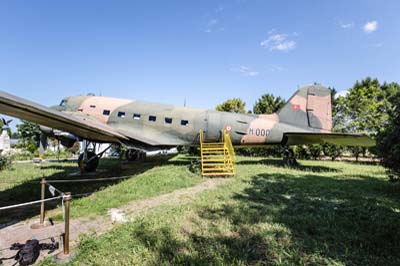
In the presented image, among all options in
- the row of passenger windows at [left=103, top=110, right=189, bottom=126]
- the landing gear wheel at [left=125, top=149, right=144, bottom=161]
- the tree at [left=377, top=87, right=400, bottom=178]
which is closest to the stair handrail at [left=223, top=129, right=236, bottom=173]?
the row of passenger windows at [left=103, top=110, right=189, bottom=126]

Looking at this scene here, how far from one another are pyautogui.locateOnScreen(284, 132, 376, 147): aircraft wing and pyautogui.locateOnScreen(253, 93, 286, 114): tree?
15.6 meters

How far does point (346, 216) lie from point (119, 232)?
14.9 ft

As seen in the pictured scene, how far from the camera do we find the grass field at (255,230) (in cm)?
293

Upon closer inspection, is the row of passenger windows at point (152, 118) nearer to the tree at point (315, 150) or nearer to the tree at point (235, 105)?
the tree at point (315, 150)

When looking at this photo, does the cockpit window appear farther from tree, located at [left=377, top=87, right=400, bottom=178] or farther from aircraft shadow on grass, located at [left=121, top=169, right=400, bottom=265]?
tree, located at [left=377, top=87, right=400, bottom=178]

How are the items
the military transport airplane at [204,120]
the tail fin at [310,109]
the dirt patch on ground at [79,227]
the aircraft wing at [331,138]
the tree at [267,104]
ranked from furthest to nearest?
1. the tree at [267,104]
2. the tail fin at [310,109]
3. the military transport airplane at [204,120]
4. the aircraft wing at [331,138]
5. the dirt patch on ground at [79,227]

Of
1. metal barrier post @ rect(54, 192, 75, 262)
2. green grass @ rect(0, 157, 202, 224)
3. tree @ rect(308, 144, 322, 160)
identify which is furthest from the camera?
tree @ rect(308, 144, 322, 160)

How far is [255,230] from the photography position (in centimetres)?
374

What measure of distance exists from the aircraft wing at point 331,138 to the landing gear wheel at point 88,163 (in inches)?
395

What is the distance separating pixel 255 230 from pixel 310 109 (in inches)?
405

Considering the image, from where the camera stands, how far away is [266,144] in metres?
11.8

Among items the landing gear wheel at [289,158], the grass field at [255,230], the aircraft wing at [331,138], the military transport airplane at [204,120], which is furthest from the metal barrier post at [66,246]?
the landing gear wheel at [289,158]

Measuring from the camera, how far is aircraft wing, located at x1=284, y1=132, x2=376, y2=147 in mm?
8605

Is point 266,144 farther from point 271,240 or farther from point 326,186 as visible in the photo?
point 271,240
